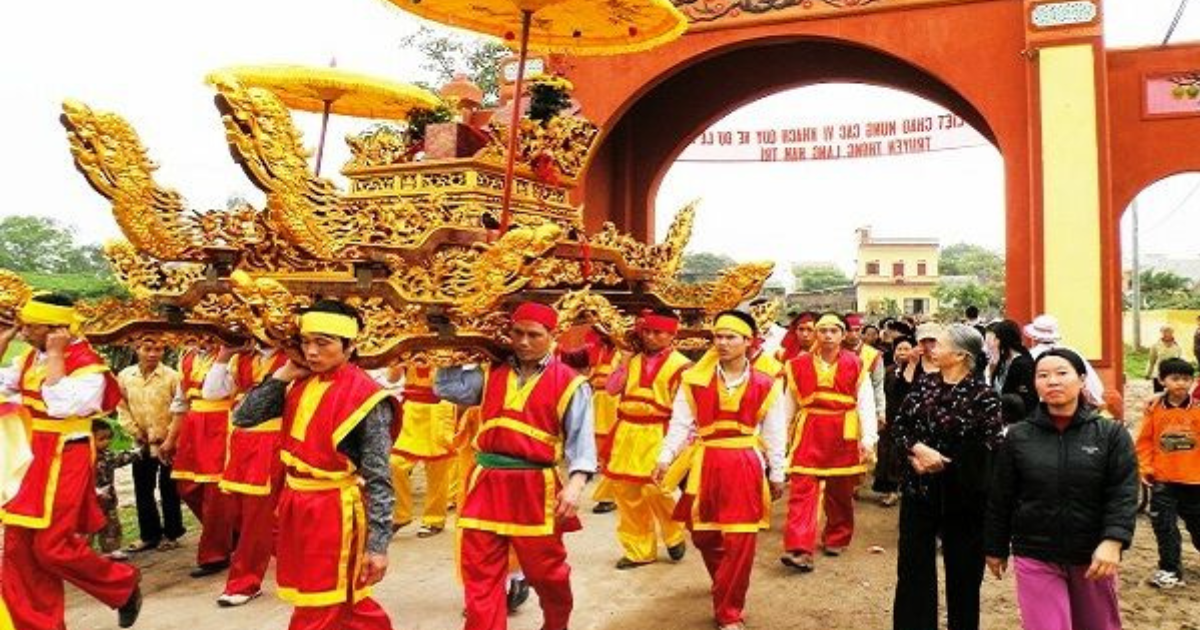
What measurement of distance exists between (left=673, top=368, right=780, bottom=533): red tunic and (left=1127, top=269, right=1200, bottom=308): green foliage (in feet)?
119

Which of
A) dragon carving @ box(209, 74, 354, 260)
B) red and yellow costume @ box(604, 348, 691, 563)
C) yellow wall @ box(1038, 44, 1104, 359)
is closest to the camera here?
dragon carving @ box(209, 74, 354, 260)

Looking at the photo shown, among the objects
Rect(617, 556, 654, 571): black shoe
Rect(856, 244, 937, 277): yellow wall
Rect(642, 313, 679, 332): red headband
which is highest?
Rect(856, 244, 937, 277): yellow wall

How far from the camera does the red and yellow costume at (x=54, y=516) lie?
13.8 feet

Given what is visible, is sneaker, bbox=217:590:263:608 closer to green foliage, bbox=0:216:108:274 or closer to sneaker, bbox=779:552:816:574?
sneaker, bbox=779:552:816:574

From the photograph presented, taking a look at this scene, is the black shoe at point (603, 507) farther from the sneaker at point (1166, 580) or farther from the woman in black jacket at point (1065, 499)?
the woman in black jacket at point (1065, 499)

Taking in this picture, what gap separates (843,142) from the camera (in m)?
14.2

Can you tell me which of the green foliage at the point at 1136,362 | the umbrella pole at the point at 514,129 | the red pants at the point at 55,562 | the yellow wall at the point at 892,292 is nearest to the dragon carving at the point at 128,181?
the red pants at the point at 55,562

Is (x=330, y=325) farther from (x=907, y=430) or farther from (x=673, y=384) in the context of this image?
(x=673, y=384)

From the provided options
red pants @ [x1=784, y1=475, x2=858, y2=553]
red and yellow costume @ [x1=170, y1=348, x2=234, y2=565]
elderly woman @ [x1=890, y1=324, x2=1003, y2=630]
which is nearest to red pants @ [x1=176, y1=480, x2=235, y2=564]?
red and yellow costume @ [x1=170, y1=348, x2=234, y2=565]

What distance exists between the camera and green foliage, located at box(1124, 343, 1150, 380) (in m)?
23.1

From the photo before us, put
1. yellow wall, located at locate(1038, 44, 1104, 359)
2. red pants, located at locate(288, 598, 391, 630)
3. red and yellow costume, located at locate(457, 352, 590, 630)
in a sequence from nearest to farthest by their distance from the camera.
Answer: red pants, located at locate(288, 598, 391, 630), red and yellow costume, located at locate(457, 352, 590, 630), yellow wall, located at locate(1038, 44, 1104, 359)

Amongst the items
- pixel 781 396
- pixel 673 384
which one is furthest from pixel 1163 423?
pixel 673 384

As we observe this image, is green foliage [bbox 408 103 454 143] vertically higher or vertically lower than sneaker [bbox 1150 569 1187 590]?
higher

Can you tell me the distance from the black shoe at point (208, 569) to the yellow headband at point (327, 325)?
3.12 m
